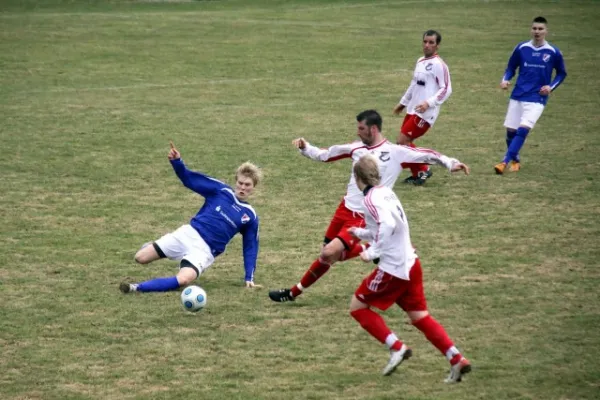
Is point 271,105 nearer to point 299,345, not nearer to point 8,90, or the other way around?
point 8,90

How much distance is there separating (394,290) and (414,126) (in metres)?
8.06

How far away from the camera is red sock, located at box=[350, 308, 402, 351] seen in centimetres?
901

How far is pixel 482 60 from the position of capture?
95.3 feet

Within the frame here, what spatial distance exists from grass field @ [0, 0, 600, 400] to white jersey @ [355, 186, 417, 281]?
1000 mm

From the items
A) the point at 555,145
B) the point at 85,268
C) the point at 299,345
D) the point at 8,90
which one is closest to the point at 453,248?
the point at 299,345

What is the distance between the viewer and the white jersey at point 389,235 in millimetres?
8867

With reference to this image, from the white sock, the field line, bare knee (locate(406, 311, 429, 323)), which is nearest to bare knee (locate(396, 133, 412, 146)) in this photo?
bare knee (locate(406, 311, 429, 323))

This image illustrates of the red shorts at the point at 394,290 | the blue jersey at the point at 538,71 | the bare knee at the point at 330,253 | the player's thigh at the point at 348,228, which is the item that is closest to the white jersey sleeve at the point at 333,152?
the player's thigh at the point at 348,228

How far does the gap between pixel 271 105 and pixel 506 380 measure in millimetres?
14939

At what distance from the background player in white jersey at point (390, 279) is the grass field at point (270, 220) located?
1.18 ft

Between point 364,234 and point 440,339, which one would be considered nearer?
point 440,339

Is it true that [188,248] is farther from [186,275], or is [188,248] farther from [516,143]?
[516,143]

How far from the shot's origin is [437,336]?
348 inches

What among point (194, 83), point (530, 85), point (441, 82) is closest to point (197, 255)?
point (441, 82)
